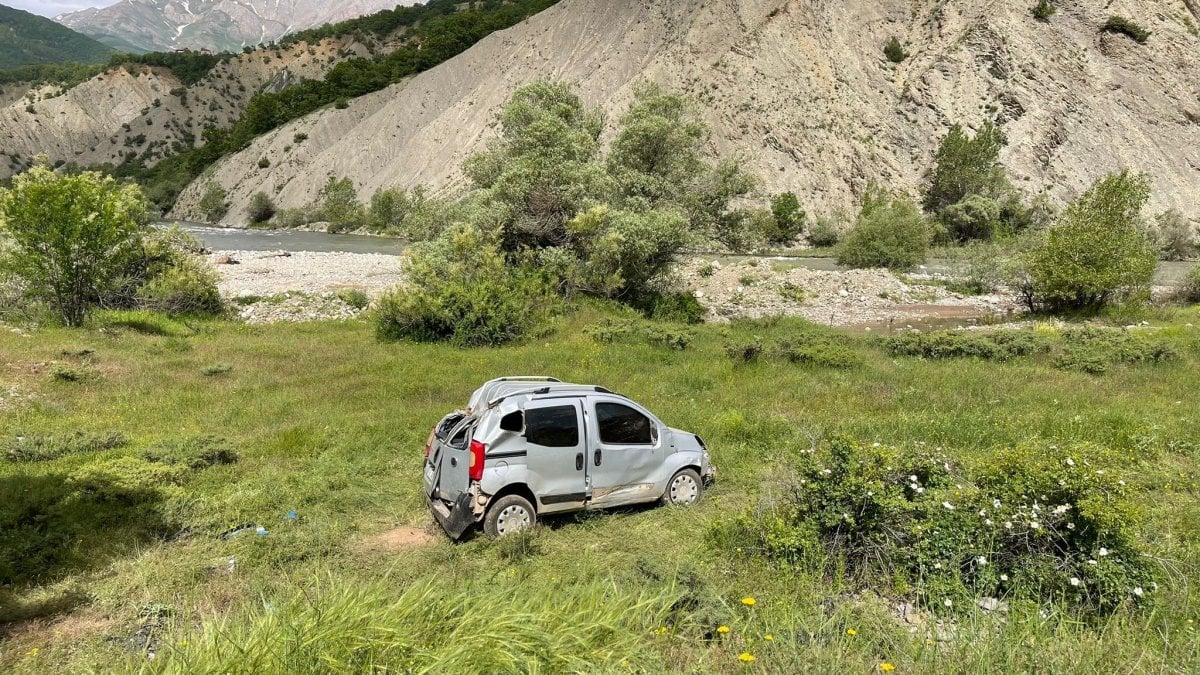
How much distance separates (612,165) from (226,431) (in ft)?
75.9

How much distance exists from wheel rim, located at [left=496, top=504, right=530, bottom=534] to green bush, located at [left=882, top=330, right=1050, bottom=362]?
14975 millimetres

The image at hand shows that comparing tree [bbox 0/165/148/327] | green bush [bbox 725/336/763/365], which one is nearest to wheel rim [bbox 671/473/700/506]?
green bush [bbox 725/336/763/365]

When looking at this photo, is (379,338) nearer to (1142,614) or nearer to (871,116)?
(1142,614)

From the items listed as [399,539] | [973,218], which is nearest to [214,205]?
[973,218]

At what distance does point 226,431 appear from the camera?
10.5 m

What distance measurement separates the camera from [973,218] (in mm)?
54125

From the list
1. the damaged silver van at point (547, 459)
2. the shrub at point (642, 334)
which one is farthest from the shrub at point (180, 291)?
the damaged silver van at point (547, 459)

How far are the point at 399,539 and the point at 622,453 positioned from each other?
282cm

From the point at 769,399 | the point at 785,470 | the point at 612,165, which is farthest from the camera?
the point at 612,165

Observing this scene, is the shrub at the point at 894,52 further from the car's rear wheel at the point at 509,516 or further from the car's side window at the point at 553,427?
the car's rear wheel at the point at 509,516

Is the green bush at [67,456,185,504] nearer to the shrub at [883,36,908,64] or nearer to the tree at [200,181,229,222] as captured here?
the shrub at [883,36,908,64]

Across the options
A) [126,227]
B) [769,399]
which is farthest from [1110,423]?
[126,227]

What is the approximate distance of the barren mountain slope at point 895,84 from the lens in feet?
205

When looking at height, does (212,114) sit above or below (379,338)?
above
